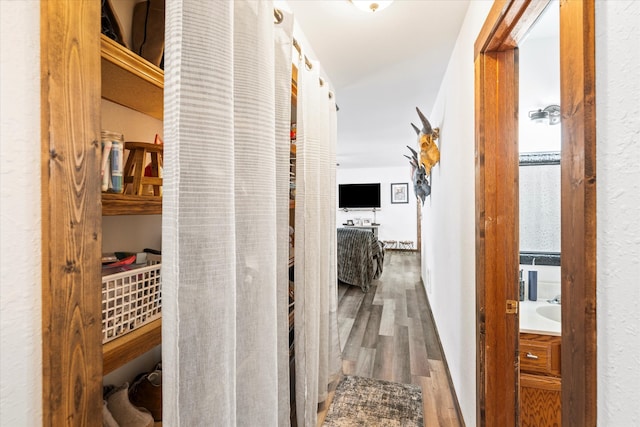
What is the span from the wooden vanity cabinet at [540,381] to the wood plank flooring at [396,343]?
20.8 inches

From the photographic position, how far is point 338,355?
6.84ft

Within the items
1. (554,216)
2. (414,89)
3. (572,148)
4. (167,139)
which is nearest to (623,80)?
(572,148)

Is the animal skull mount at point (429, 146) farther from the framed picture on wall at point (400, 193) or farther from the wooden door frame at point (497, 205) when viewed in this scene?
the framed picture on wall at point (400, 193)

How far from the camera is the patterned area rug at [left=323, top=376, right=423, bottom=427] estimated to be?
68.6 inches

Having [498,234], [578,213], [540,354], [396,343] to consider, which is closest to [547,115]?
[498,234]

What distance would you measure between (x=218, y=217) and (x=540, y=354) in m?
1.62

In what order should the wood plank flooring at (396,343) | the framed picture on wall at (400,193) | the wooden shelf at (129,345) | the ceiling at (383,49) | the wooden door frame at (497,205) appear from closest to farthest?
1. the wooden shelf at (129,345)
2. the wooden door frame at (497,205)
3. the ceiling at (383,49)
4. the wood plank flooring at (396,343)
5. the framed picture on wall at (400,193)

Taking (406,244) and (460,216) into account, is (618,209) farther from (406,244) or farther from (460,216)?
(406,244)

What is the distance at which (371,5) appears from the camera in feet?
5.11

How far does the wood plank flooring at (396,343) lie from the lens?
198cm

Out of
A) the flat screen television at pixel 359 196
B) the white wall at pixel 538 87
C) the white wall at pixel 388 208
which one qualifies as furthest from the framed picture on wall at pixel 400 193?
the white wall at pixel 538 87

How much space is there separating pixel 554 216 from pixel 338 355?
68.1 inches

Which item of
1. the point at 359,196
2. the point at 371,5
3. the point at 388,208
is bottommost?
the point at 388,208

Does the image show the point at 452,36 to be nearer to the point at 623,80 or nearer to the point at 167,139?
the point at 623,80
